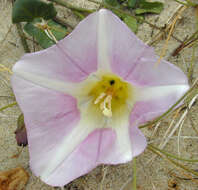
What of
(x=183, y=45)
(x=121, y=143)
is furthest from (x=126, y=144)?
(x=183, y=45)

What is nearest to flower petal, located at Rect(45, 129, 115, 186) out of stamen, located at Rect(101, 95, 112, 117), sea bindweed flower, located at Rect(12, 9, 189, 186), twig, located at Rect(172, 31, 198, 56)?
sea bindweed flower, located at Rect(12, 9, 189, 186)

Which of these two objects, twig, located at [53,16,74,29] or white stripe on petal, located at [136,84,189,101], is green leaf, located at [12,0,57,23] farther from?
white stripe on petal, located at [136,84,189,101]

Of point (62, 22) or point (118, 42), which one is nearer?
point (118, 42)

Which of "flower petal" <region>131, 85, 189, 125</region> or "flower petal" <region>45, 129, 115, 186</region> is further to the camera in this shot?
"flower petal" <region>45, 129, 115, 186</region>

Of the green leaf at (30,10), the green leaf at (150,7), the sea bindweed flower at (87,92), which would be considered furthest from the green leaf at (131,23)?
the sea bindweed flower at (87,92)

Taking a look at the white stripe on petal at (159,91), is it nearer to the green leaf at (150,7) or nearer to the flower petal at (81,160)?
the flower petal at (81,160)

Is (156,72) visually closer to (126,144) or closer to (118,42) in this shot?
(118,42)
